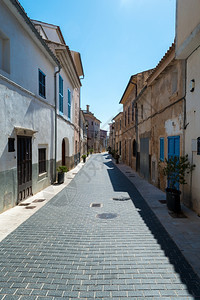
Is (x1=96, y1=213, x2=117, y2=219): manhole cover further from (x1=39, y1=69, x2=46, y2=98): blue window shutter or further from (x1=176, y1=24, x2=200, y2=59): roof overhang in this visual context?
(x1=39, y1=69, x2=46, y2=98): blue window shutter

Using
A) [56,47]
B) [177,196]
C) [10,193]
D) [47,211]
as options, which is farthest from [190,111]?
[56,47]

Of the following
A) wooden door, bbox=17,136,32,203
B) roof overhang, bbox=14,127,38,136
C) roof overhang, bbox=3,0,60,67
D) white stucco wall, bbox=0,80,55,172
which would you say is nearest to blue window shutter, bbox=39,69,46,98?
white stucco wall, bbox=0,80,55,172

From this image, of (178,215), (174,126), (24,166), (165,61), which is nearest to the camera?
(178,215)

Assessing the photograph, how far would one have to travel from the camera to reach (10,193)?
6.13 metres

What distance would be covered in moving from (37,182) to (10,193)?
86.3 inches

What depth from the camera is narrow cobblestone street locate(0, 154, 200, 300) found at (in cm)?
266

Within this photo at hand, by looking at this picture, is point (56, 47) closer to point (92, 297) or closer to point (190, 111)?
point (190, 111)

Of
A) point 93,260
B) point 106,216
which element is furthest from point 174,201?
point 93,260

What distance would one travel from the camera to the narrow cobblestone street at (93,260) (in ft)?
8.71

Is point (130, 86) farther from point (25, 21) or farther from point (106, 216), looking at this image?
point (106, 216)

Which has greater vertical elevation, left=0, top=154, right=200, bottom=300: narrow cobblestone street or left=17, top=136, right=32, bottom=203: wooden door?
left=17, top=136, right=32, bottom=203: wooden door

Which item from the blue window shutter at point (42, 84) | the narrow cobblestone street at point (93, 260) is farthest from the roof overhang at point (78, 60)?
the narrow cobblestone street at point (93, 260)

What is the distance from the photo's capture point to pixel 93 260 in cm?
337

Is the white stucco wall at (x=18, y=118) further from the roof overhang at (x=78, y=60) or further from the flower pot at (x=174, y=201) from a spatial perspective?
the roof overhang at (x=78, y=60)
